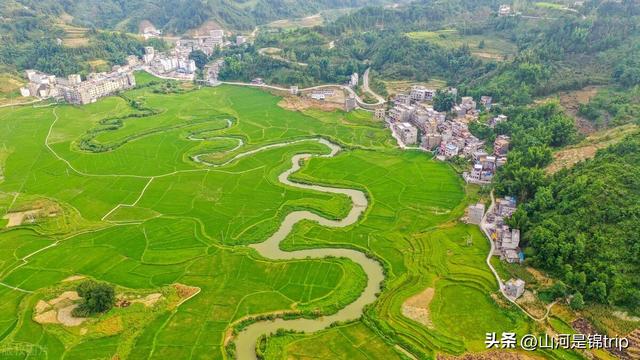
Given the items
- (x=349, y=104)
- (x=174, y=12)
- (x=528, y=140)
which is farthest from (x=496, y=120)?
(x=174, y=12)

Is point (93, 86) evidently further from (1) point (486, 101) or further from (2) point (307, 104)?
(1) point (486, 101)

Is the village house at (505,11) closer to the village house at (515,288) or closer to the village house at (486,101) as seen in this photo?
the village house at (486,101)

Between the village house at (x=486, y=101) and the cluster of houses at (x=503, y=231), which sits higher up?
the village house at (x=486, y=101)

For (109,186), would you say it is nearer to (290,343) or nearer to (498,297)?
(290,343)

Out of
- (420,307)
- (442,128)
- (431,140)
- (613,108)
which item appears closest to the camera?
(420,307)

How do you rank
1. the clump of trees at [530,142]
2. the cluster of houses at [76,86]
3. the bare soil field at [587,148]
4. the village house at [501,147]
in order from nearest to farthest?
the clump of trees at [530,142]
the bare soil field at [587,148]
the village house at [501,147]
the cluster of houses at [76,86]

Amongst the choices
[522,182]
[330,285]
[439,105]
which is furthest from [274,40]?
[330,285]

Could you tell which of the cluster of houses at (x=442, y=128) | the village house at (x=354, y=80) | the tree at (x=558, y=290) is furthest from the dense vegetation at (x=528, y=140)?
the village house at (x=354, y=80)
